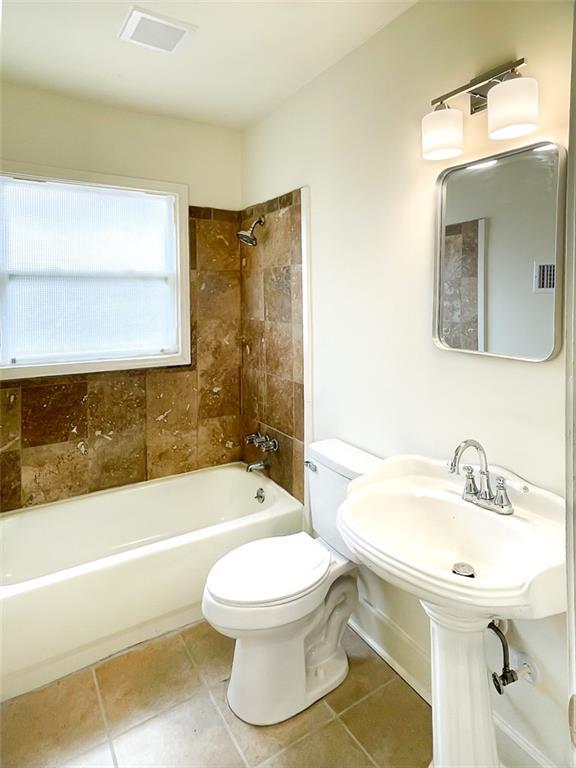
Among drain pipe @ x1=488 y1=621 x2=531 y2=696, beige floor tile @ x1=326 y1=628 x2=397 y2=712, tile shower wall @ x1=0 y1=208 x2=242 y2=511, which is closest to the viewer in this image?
drain pipe @ x1=488 y1=621 x2=531 y2=696

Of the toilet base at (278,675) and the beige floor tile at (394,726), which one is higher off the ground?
the toilet base at (278,675)

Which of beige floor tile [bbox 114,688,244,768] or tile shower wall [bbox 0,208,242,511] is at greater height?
tile shower wall [bbox 0,208,242,511]

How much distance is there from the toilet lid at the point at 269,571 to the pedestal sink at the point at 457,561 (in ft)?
1.25

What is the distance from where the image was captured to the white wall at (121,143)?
2.22 metres

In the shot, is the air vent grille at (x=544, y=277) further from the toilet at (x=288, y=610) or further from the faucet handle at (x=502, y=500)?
the toilet at (x=288, y=610)

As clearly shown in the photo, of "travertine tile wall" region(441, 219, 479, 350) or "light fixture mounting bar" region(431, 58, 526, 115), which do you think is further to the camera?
"travertine tile wall" region(441, 219, 479, 350)

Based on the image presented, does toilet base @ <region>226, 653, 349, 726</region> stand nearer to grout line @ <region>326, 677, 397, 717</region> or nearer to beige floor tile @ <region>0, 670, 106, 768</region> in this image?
grout line @ <region>326, 677, 397, 717</region>

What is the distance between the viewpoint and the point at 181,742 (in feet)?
5.15

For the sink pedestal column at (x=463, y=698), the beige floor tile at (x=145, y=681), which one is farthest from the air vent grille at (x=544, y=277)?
the beige floor tile at (x=145, y=681)

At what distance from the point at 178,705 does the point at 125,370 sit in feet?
5.37

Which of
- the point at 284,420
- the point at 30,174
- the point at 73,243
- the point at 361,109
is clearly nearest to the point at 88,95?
the point at 30,174

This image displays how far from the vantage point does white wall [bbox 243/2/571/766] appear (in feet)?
4.24

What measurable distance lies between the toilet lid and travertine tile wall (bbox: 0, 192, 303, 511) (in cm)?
65

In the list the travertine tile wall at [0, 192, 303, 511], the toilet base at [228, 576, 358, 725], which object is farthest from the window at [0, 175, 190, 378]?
the toilet base at [228, 576, 358, 725]
